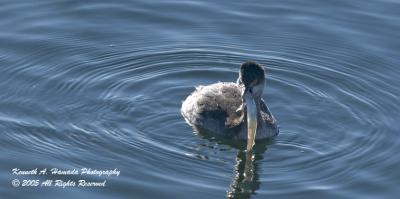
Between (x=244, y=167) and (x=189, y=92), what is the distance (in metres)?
3.34

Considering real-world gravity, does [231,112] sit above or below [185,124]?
above

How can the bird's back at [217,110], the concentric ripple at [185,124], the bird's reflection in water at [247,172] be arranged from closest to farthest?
1. the bird's reflection in water at [247,172]
2. the concentric ripple at [185,124]
3. the bird's back at [217,110]

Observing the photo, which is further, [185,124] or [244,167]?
[185,124]

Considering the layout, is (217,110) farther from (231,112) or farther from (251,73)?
(251,73)

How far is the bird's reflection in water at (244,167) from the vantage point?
22391 mm

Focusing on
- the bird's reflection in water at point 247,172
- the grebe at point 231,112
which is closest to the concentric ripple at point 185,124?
the bird's reflection in water at point 247,172

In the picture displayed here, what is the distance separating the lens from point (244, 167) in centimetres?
2327

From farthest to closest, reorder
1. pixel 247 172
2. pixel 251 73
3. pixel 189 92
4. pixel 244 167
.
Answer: pixel 189 92 → pixel 251 73 → pixel 244 167 → pixel 247 172

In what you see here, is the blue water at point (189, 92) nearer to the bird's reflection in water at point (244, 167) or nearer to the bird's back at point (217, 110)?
the bird's reflection in water at point (244, 167)

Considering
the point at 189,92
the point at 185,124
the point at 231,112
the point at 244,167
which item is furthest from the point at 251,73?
the point at 189,92

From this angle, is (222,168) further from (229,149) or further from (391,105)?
(391,105)

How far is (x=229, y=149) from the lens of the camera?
78.7ft

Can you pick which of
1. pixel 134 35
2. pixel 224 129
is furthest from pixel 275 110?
pixel 134 35

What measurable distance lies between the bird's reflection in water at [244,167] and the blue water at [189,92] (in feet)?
0.13
